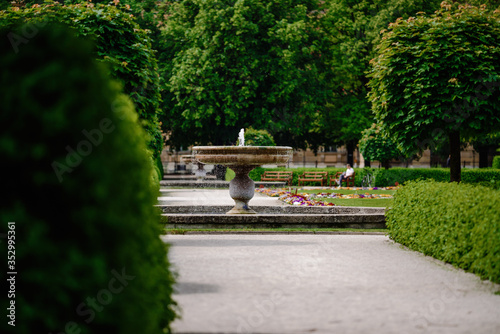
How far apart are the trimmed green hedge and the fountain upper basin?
139 inches

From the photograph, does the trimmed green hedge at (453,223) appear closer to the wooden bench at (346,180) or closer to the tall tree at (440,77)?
the tall tree at (440,77)

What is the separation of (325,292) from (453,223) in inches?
98.6

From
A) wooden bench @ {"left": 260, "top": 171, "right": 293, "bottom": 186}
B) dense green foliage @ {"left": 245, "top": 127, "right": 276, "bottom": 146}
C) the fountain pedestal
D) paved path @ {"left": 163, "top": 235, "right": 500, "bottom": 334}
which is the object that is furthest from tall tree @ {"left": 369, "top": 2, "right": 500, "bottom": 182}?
wooden bench @ {"left": 260, "top": 171, "right": 293, "bottom": 186}

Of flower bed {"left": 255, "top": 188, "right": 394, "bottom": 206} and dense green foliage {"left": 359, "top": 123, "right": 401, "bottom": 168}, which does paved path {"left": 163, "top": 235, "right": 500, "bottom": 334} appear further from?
dense green foliage {"left": 359, "top": 123, "right": 401, "bottom": 168}

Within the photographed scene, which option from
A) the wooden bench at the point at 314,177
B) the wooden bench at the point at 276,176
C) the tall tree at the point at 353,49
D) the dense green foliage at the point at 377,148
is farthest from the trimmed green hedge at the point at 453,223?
the tall tree at the point at 353,49

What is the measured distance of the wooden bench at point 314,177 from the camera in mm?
31139

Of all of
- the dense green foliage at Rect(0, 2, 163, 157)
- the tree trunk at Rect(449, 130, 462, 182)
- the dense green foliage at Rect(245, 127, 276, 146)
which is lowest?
the tree trunk at Rect(449, 130, 462, 182)

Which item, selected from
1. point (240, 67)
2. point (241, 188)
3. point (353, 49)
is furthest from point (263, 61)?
point (241, 188)

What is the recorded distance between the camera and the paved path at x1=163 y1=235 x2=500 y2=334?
15.0 ft

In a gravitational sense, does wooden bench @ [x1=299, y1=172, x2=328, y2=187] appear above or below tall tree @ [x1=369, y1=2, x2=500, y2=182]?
below

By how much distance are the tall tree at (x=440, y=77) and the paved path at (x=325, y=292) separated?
4121 millimetres

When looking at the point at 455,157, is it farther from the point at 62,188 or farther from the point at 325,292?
the point at 62,188

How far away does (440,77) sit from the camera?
1186cm

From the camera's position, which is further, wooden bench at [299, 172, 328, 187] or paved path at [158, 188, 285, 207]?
wooden bench at [299, 172, 328, 187]
